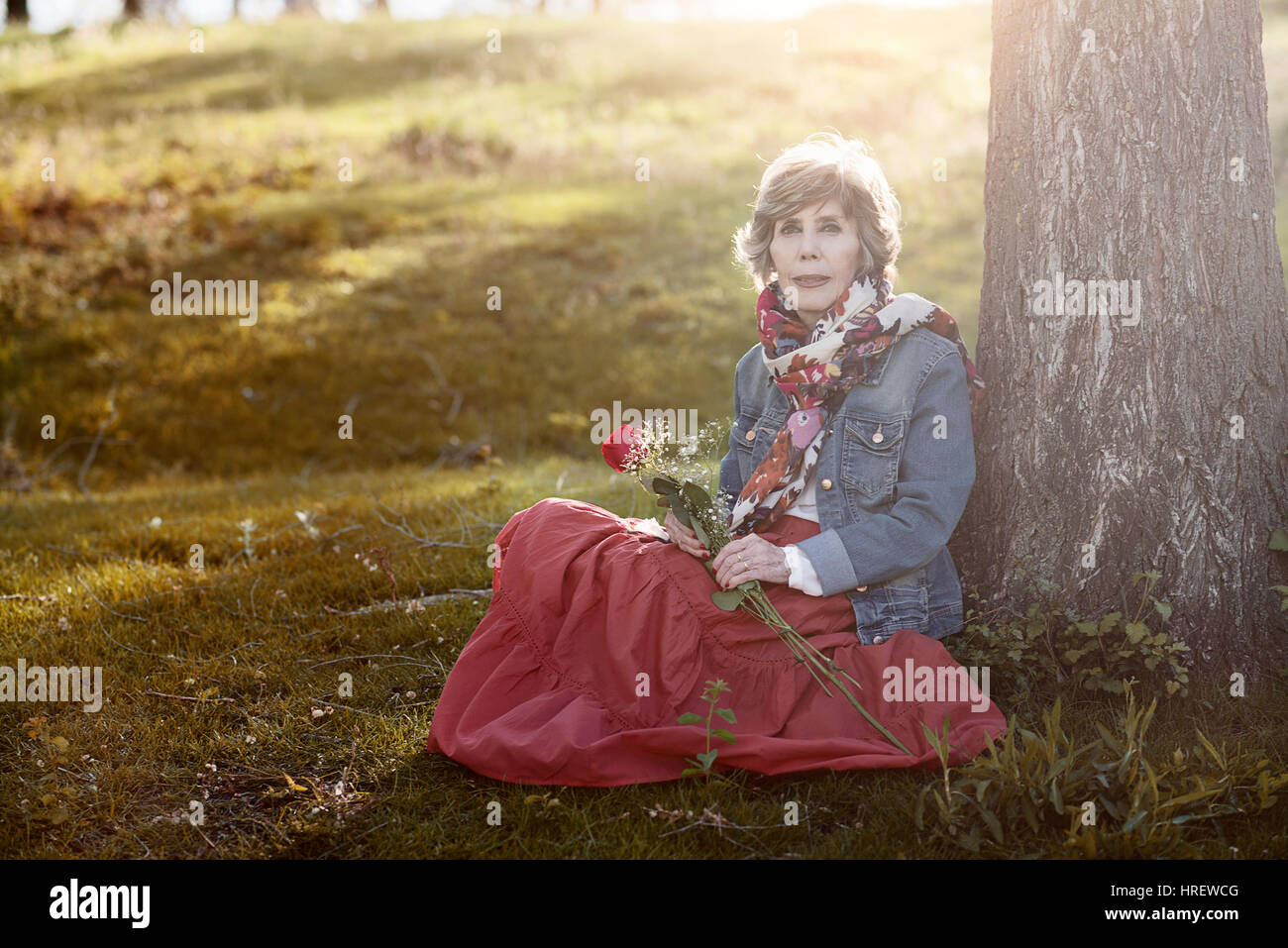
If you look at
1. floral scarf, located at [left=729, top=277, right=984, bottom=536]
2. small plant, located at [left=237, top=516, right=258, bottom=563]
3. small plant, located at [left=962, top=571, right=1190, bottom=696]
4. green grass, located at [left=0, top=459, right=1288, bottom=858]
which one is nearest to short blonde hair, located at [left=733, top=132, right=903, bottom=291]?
floral scarf, located at [left=729, top=277, right=984, bottom=536]

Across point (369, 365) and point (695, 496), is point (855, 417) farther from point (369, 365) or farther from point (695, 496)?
point (369, 365)

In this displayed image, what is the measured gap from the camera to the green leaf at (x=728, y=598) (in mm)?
3307

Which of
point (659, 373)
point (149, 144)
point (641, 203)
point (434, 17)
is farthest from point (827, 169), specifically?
point (434, 17)

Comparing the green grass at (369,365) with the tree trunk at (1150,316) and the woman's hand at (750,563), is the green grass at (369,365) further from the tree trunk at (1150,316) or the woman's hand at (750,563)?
the woman's hand at (750,563)

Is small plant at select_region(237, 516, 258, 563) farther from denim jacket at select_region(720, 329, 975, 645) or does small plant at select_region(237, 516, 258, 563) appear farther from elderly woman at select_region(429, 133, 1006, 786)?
denim jacket at select_region(720, 329, 975, 645)

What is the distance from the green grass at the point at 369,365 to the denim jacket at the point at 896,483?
0.53 m

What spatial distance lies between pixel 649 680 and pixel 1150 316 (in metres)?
2.04

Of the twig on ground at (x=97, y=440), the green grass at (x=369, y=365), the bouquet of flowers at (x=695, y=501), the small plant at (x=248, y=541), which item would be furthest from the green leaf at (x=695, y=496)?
the twig on ground at (x=97, y=440)

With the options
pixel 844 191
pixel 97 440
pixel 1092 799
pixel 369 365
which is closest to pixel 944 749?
pixel 1092 799

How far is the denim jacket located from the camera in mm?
3314

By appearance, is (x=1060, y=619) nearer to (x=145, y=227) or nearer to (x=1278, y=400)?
(x=1278, y=400)

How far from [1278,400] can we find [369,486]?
16.7ft

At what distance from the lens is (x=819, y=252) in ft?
11.5

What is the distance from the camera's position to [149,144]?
13.1 metres
